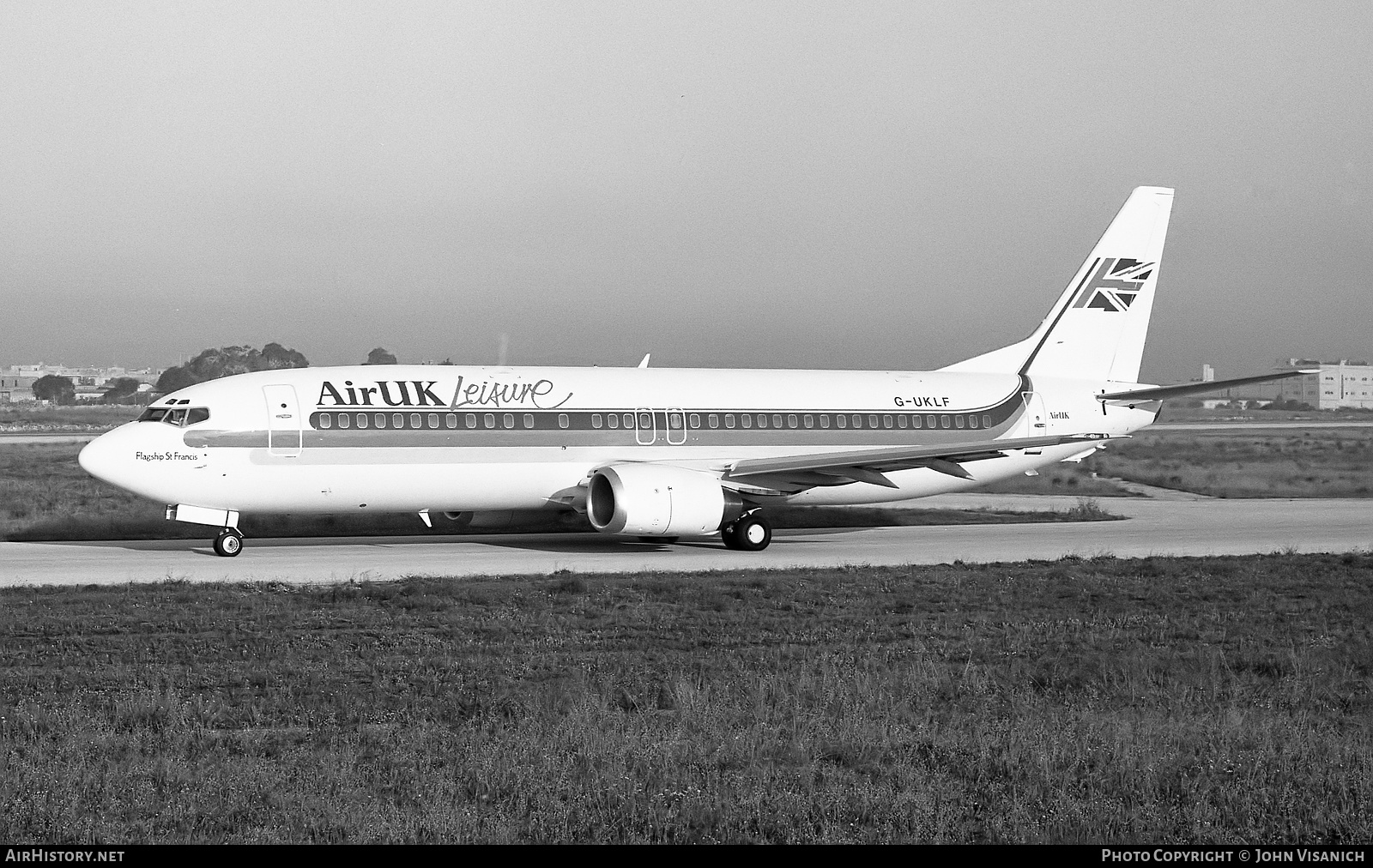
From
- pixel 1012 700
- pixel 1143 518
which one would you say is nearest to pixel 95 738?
pixel 1012 700

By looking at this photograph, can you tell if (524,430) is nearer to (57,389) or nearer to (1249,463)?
(1249,463)

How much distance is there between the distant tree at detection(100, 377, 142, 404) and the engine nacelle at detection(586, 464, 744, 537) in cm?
14671

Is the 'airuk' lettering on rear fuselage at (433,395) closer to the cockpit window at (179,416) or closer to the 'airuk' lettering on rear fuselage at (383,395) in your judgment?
the 'airuk' lettering on rear fuselage at (383,395)

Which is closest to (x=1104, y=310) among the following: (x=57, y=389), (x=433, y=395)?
(x=433, y=395)

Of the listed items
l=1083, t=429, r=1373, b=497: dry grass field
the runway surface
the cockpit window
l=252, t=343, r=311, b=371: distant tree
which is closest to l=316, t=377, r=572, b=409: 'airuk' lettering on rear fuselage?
the cockpit window

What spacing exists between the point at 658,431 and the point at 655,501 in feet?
9.46

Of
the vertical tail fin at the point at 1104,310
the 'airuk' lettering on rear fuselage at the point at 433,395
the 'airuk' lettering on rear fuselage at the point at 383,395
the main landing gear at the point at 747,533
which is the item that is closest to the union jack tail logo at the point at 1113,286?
the vertical tail fin at the point at 1104,310

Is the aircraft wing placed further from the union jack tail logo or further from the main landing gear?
the union jack tail logo

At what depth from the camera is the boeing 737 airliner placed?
24141mm

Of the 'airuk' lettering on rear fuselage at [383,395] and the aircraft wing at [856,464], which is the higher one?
the 'airuk' lettering on rear fuselage at [383,395]

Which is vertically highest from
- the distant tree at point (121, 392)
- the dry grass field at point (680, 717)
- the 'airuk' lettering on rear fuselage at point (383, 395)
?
the distant tree at point (121, 392)

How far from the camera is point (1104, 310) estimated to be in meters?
32.1

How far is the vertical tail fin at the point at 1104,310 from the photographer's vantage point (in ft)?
104

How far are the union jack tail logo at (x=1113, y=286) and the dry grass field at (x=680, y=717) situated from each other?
14653mm
